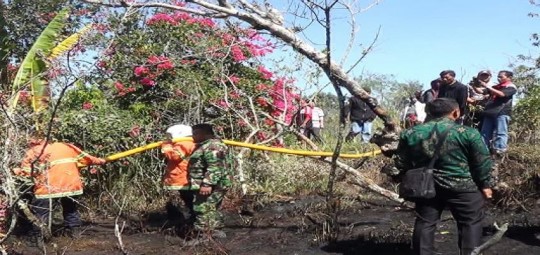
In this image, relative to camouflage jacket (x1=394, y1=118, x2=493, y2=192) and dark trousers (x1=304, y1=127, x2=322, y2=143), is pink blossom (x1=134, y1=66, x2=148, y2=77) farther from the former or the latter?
camouflage jacket (x1=394, y1=118, x2=493, y2=192)

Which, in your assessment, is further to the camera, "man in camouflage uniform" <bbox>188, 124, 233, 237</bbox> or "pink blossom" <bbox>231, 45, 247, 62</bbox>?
"pink blossom" <bbox>231, 45, 247, 62</bbox>

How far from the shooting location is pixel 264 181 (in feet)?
32.1

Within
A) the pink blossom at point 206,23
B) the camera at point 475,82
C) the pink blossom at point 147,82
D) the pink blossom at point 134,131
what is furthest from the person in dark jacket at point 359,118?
the pink blossom at point 134,131

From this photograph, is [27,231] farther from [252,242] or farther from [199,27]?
[199,27]

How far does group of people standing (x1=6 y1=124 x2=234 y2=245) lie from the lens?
7.06m

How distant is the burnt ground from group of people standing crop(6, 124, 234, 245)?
254mm

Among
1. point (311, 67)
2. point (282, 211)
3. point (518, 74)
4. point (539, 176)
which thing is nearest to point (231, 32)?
point (311, 67)

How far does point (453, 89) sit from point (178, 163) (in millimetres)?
3885

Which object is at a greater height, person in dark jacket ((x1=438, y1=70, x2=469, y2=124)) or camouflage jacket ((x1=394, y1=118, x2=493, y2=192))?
person in dark jacket ((x1=438, y1=70, x2=469, y2=124))

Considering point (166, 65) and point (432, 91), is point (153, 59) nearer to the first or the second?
point (166, 65)

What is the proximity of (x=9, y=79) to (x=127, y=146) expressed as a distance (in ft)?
7.96

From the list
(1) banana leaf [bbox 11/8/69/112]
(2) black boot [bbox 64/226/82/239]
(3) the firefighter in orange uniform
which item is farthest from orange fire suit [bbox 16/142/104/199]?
(1) banana leaf [bbox 11/8/69/112]

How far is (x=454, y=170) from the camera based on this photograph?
212 inches

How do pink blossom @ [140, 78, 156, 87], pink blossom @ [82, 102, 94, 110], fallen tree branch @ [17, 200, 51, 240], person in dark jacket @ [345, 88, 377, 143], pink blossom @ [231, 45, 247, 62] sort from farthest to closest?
person in dark jacket @ [345, 88, 377, 143]
pink blossom @ [231, 45, 247, 62]
pink blossom @ [140, 78, 156, 87]
pink blossom @ [82, 102, 94, 110]
fallen tree branch @ [17, 200, 51, 240]
